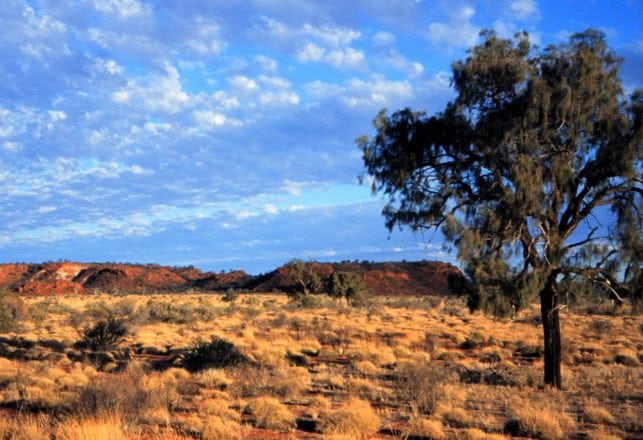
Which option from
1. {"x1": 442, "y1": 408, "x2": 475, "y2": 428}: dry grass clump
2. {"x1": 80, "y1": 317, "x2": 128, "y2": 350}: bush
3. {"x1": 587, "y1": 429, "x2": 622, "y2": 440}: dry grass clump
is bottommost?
{"x1": 442, "y1": 408, "x2": 475, "y2": 428}: dry grass clump

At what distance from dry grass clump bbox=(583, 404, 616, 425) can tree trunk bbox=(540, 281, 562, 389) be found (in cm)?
306

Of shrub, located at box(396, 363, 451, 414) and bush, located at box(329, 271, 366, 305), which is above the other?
bush, located at box(329, 271, 366, 305)

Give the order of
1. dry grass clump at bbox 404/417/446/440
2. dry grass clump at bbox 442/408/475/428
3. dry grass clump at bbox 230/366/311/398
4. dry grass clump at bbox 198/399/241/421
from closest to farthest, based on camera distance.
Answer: dry grass clump at bbox 404/417/446/440
dry grass clump at bbox 442/408/475/428
dry grass clump at bbox 198/399/241/421
dry grass clump at bbox 230/366/311/398

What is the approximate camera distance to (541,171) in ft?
43.5

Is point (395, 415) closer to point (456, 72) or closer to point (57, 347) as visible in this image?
point (456, 72)

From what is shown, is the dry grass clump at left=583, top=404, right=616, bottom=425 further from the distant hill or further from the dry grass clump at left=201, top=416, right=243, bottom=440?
the distant hill

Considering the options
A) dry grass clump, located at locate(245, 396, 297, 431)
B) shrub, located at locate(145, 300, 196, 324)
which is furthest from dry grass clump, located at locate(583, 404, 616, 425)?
shrub, located at locate(145, 300, 196, 324)

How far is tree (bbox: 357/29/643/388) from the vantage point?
13.3 meters

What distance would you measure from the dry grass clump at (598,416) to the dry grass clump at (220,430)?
6896mm

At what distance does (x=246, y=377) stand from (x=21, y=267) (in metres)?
101

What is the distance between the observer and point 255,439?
9523 millimetres

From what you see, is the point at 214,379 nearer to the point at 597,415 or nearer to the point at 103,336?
the point at 103,336

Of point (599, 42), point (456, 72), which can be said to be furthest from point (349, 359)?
point (599, 42)

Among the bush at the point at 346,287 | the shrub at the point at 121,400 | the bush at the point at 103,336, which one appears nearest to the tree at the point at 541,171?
the shrub at the point at 121,400
